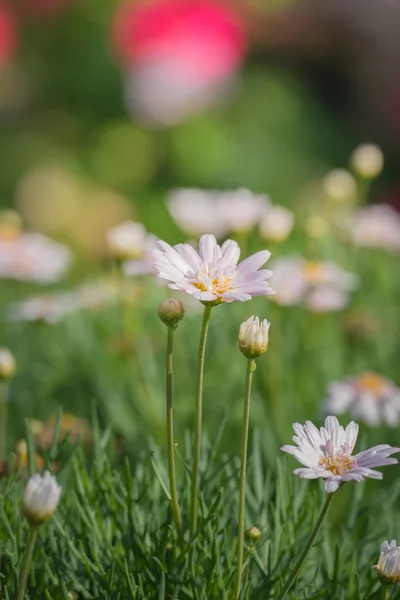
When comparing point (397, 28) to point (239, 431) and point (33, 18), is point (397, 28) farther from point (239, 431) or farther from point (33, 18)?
point (239, 431)

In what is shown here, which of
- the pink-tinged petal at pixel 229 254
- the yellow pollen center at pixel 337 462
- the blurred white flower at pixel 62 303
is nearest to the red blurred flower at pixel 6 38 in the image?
the blurred white flower at pixel 62 303

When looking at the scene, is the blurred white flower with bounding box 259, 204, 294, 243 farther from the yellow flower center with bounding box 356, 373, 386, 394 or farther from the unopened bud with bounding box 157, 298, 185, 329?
the unopened bud with bounding box 157, 298, 185, 329

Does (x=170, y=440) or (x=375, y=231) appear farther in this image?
(x=375, y=231)

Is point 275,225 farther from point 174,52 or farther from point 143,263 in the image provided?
point 174,52

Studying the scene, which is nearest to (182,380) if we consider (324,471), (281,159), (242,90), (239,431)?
(239,431)

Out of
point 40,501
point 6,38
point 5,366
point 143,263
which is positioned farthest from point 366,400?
point 6,38

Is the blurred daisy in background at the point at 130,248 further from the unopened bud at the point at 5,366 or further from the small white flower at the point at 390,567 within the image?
the small white flower at the point at 390,567
